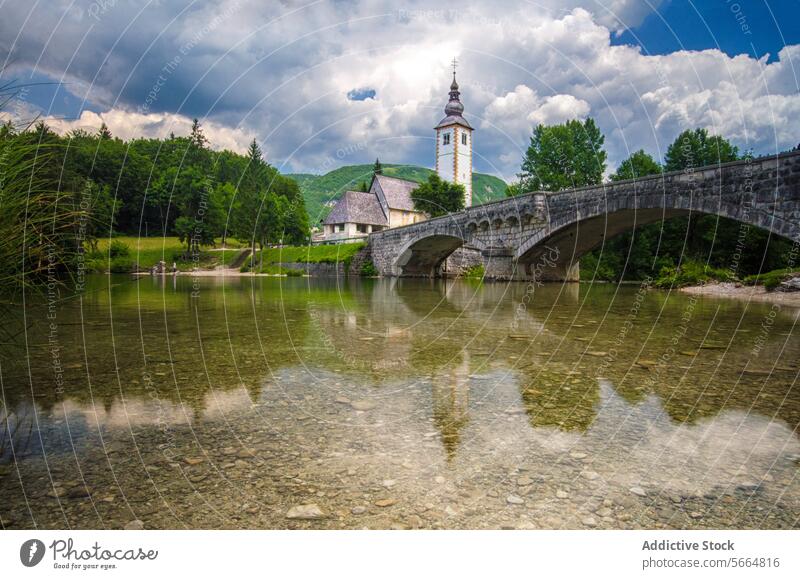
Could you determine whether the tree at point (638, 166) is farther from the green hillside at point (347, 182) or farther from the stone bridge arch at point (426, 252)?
the green hillside at point (347, 182)

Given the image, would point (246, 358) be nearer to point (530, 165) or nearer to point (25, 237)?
point (25, 237)

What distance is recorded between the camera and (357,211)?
63.1m

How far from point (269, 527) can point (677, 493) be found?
6.33 ft

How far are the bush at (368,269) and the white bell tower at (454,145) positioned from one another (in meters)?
19.9

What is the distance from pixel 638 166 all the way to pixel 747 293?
28.4 metres

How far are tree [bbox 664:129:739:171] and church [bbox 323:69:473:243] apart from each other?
21349 millimetres

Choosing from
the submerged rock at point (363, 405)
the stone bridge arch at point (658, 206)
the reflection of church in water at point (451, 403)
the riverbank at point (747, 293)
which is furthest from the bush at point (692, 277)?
the submerged rock at point (363, 405)

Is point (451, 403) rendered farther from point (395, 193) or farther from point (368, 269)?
point (395, 193)

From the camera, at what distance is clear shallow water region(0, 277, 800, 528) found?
2.09 m

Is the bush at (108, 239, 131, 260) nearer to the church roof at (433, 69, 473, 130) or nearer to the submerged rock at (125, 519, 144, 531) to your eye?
the submerged rock at (125, 519, 144, 531)

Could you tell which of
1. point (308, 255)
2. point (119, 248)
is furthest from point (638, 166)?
point (119, 248)

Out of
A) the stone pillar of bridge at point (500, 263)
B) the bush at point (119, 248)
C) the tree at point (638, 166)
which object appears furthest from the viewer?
the tree at point (638, 166)

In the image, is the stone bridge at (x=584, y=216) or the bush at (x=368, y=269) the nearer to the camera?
the stone bridge at (x=584, y=216)

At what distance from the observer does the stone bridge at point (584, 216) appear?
1423 centimetres
